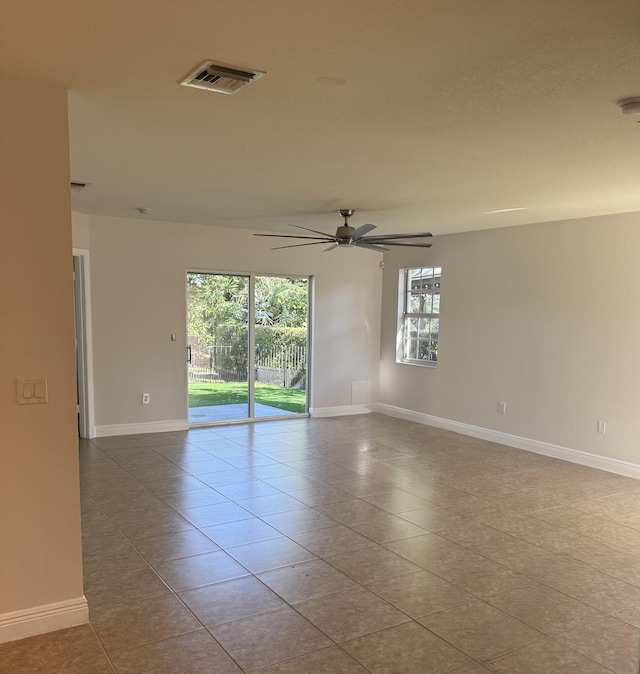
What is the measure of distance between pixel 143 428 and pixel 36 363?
4.21 m

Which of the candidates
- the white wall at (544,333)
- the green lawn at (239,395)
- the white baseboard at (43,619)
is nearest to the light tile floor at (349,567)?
the white baseboard at (43,619)

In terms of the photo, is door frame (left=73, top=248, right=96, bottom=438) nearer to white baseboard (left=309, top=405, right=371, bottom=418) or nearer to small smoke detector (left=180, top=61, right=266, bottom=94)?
white baseboard (left=309, top=405, right=371, bottom=418)

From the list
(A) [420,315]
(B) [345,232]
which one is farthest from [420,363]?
(B) [345,232]

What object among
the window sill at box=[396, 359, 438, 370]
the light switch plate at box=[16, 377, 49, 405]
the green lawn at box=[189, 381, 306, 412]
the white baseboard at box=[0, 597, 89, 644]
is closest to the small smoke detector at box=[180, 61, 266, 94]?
the light switch plate at box=[16, 377, 49, 405]

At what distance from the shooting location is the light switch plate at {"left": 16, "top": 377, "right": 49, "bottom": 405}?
2422 mm

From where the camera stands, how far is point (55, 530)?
251cm

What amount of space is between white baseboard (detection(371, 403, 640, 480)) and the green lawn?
1.32m

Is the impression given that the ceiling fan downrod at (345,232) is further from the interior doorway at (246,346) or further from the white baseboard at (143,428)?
the white baseboard at (143,428)

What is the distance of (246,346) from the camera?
7207mm

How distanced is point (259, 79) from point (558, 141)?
1.72 m

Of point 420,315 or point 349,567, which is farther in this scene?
point 420,315

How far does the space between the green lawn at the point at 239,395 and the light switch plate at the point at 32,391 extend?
174 inches

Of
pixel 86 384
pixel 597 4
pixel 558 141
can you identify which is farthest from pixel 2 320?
pixel 86 384

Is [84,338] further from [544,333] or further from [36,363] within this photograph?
[544,333]
